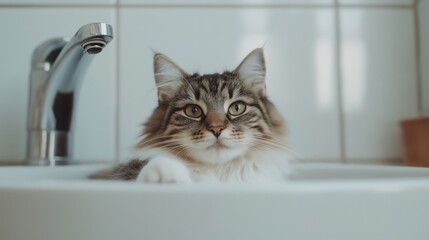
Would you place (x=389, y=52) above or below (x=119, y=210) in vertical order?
above

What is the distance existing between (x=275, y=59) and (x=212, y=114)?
0.35 meters

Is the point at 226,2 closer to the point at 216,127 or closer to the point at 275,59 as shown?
the point at 275,59

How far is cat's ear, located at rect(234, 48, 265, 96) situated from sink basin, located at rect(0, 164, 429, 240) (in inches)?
9.9

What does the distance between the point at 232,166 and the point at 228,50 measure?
35 centimetres

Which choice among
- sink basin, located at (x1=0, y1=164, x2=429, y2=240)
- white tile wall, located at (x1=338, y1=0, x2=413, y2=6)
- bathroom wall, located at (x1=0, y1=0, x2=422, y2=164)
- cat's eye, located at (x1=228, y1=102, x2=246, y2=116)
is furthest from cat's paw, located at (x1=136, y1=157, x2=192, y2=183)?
white tile wall, located at (x1=338, y1=0, x2=413, y2=6)

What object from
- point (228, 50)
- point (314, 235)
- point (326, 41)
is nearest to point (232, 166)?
point (314, 235)

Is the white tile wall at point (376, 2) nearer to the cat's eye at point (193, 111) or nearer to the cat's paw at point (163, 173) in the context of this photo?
the cat's eye at point (193, 111)

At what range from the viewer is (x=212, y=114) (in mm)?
513

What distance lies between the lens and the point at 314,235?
33 cm

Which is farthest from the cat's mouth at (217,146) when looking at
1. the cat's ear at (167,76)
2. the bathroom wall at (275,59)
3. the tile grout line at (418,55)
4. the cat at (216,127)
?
the tile grout line at (418,55)

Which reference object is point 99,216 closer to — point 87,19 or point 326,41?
point 87,19

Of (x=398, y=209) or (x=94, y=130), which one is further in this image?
(x=94, y=130)

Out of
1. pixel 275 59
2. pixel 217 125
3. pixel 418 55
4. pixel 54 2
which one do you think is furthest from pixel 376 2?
pixel 54 2

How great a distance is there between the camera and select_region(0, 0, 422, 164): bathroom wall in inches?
31.3
